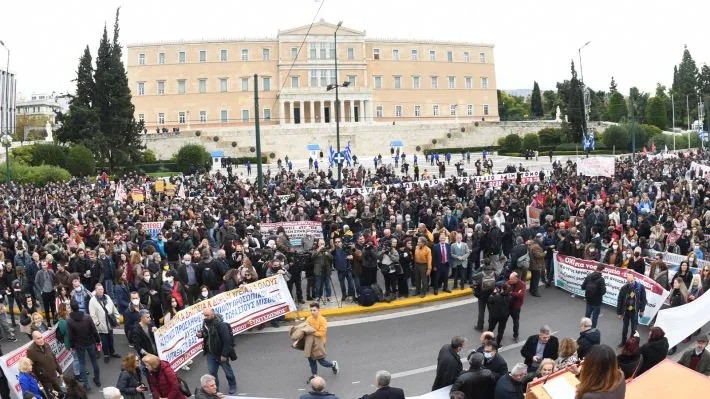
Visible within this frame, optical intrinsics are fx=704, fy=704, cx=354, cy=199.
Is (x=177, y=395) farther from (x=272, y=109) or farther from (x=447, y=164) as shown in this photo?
(x=272, y=109)

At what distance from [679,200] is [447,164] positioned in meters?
37.6

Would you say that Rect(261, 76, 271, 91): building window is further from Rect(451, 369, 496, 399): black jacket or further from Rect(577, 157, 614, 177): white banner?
Rect(451, 369, 496, 399): black jacket

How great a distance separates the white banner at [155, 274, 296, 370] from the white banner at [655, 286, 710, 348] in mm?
6343

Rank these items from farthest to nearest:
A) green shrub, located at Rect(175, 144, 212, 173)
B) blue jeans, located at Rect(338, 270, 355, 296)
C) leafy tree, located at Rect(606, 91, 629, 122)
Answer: leafy tree, located at Rect(606, 91, 629, 122) → green shrub, located at Rect(175, 144, 212, 173) → blue jeans, located at Rect(338, 270, 355, 296)

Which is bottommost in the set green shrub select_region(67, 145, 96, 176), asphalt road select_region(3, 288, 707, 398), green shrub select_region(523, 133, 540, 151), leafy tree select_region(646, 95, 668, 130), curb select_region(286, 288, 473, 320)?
asphalt road select_region(3, 288, 707, 398)

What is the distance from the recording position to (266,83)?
86.9 meters

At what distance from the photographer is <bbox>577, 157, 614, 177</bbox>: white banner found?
28422 millimetres

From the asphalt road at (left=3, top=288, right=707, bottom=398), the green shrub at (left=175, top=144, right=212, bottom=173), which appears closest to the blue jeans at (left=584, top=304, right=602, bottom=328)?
the asphalt road at (left=3, top=288, right=707, bottom=398)


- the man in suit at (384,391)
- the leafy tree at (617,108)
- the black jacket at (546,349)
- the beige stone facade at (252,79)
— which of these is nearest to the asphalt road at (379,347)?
the black jacket at (546,349)

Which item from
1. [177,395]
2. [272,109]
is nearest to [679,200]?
[177,395]

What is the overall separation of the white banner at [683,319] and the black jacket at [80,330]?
8.51 meters

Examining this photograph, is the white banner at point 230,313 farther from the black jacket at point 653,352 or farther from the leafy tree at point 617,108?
the leafy tree at point 617,108

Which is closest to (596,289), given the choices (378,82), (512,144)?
(512,144)

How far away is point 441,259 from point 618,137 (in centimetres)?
5573
